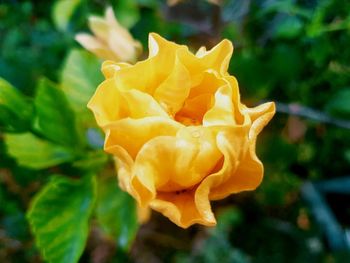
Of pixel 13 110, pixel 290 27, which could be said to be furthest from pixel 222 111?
pixel 290 27

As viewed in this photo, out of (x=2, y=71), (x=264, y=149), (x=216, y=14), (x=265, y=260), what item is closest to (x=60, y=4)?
(x=2, y=71)

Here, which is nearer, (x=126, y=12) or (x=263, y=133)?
(x=126, y=12)

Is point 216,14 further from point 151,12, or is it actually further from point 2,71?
point 2,71

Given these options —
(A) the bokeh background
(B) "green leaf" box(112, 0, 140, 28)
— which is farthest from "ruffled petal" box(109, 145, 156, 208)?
(B) "green leaf" box(112, 0, 140, 28)

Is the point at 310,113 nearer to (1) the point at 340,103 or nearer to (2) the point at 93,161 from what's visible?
(1) the point at 340,103

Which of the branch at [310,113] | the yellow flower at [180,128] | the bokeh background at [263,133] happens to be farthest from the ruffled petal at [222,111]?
the branch at [310,113]

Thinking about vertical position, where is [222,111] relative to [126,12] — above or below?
above

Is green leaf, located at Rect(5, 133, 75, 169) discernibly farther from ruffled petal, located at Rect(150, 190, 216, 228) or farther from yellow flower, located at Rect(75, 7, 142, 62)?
ruffled petal, located at Rect(150, 190, 216, 228)
